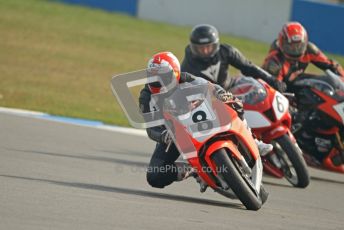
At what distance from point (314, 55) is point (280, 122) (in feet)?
8.56

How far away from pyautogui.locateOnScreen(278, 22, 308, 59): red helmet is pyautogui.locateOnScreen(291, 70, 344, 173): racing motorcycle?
0.48m

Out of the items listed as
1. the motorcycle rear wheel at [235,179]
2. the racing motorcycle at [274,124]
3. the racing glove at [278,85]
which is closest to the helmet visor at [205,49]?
the racing motorcycle at [274,124]

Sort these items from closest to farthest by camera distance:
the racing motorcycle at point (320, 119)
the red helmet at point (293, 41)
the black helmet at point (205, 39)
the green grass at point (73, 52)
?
1. the black helmet at point (205, 39)
2. the racing motorcycle at point (320, 119)
3. the red helmet at point (293, 41)
4. the green grass at point (73, 52)

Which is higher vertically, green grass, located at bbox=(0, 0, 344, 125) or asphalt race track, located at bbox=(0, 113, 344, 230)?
asphalt race track, located at bbox=(0, 113, 344, 230)

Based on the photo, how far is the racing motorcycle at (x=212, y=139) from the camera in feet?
24.4

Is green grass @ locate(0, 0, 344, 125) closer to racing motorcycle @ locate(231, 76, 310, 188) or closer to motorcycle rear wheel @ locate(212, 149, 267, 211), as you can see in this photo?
racing motorcycle @ locate(231, 76, 310, 188)

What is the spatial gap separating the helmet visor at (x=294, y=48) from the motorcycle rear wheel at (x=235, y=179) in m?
4.22

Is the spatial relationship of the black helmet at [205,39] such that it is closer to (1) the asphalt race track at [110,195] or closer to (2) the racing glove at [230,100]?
(1) the asphalt race track at [110,195]

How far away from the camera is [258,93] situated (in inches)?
383

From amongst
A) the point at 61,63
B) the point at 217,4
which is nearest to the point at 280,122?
the point at 61,63

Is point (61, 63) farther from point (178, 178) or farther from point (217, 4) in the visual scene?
point (178, 178)

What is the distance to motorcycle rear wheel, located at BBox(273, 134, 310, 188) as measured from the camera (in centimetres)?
938

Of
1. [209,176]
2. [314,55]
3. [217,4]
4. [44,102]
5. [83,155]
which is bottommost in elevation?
[217,4]

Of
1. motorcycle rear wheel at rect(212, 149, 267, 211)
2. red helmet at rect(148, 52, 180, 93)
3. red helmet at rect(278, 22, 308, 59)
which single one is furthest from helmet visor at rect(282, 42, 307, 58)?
motorcycle rear wheel at rect(212, 149, 267, 211)
